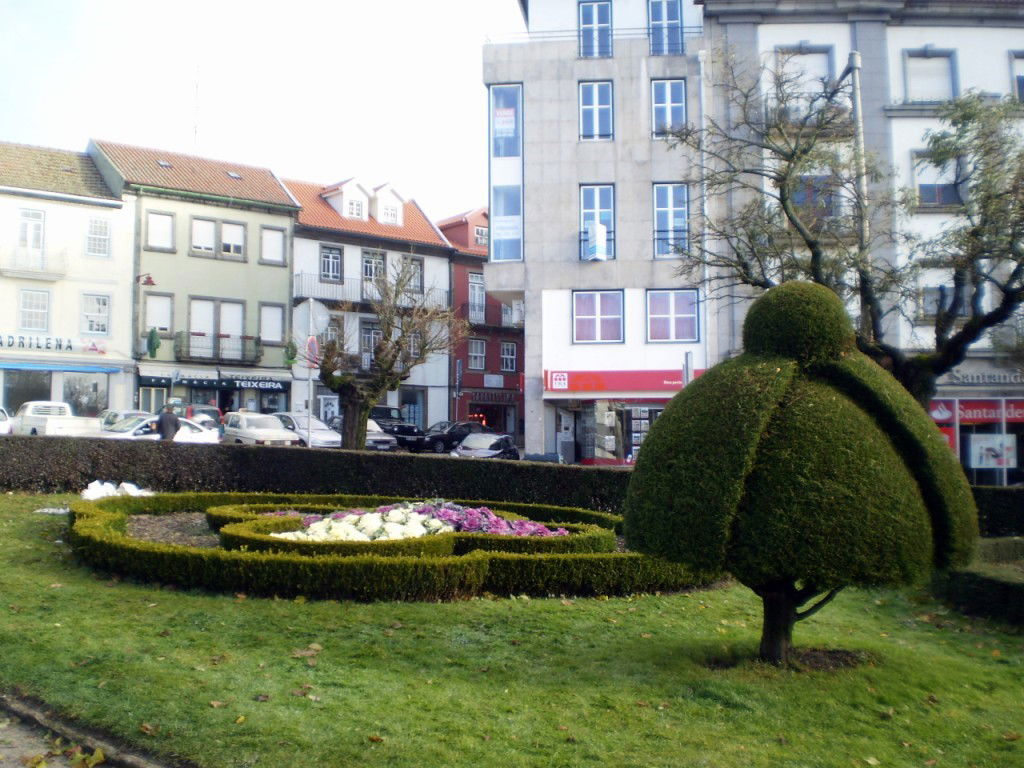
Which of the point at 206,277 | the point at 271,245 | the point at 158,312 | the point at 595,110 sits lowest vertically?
the point at 158,312

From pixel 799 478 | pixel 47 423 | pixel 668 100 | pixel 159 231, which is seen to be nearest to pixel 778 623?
pixel 799 478

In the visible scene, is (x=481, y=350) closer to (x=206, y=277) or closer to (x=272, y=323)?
(x=272, y=323)

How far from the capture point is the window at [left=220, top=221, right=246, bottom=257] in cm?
4397

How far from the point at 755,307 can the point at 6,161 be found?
1550 inches

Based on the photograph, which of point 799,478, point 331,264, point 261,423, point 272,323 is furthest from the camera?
point 331,264

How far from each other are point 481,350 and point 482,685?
44905 mm

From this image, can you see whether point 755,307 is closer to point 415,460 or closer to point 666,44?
point 415,460

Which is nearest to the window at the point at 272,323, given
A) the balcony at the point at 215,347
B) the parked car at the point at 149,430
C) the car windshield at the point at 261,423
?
the balcony at the point at 215,347

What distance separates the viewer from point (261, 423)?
3272 centimetres

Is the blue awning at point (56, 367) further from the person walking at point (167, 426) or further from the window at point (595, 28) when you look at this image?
the window at point (595, 28)

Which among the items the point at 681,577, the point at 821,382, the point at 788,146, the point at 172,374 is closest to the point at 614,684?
the point at 821,382

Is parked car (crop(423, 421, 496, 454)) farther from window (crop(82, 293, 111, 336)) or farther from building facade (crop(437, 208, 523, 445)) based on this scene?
window (crop(82, 293, 111, 336))

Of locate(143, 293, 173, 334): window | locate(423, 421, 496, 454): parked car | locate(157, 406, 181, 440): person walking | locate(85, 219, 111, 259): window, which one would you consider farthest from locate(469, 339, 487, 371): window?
locate(157, 406, 181, 440): person walking

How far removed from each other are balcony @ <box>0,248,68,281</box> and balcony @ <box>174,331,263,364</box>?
18.0 feet
